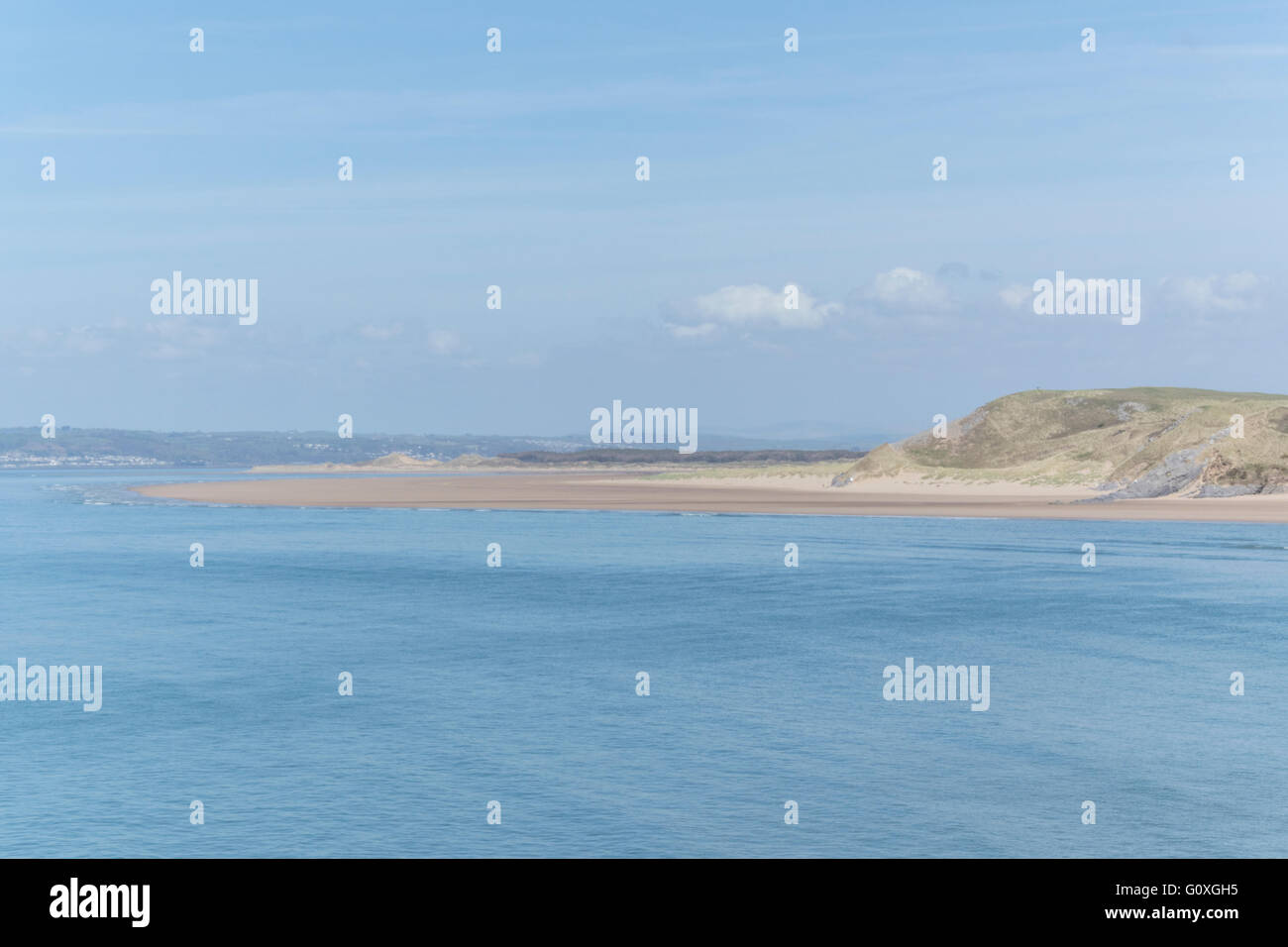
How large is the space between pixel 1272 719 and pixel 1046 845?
1050 centimetres

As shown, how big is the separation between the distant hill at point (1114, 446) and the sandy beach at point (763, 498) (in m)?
2.66

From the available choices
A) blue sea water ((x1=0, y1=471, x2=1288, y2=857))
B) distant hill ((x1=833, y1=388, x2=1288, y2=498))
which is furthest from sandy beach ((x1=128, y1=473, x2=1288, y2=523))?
blue sea water ((x1=0, y1=471, x2=1288, y2=857))

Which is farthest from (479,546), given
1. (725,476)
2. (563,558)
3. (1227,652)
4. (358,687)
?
(725,476)

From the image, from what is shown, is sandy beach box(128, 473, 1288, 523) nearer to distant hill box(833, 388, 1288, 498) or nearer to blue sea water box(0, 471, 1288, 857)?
distant hill box(833, 388, 1288, 498)

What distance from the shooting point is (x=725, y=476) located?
158 metres

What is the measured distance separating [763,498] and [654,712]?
88572 millimetres

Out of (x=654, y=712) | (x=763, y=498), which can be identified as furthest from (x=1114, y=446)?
(x=654, y=712)

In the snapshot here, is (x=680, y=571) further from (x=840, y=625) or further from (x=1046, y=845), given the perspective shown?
(x=1046, y=845)

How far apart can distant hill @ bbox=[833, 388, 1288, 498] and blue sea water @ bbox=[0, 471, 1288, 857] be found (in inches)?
1407

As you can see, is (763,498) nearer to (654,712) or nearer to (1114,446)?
(1114,446)

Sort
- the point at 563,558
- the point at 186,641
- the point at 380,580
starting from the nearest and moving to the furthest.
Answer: the point at 186,641, the point at 380,580, the point at 563,558

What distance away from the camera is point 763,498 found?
115812 millimetres
